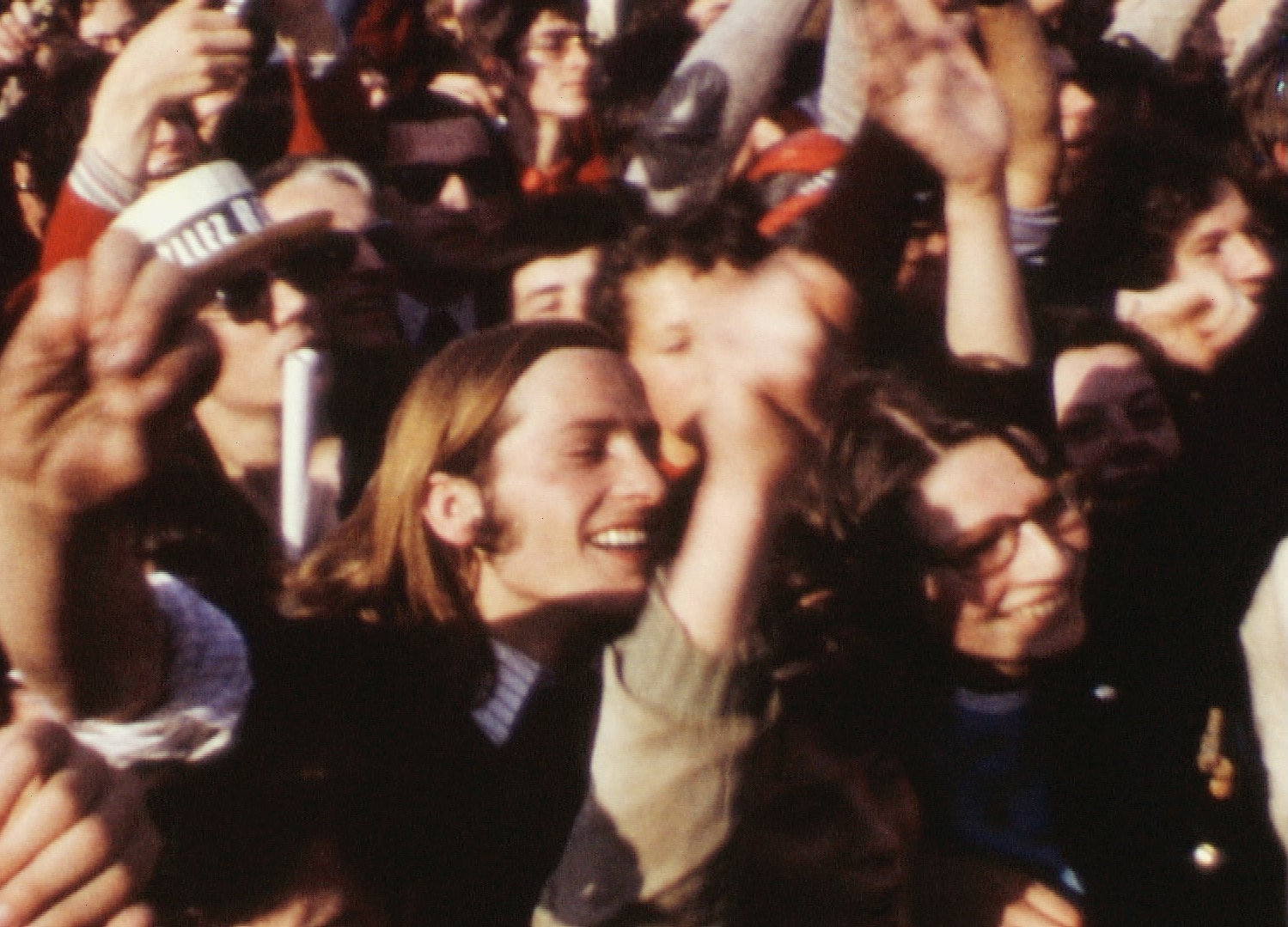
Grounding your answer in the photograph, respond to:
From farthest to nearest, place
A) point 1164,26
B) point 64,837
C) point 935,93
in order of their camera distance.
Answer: point 1164,26
point 935,93
point 64,837

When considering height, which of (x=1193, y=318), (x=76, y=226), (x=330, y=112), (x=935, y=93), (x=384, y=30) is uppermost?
(x=935, y=93)

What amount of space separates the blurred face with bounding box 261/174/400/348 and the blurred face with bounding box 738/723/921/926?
1.07 m

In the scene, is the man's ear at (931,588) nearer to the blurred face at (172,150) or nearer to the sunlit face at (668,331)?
the sunlit face at (668,331)

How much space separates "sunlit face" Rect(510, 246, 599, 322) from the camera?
2629 mm

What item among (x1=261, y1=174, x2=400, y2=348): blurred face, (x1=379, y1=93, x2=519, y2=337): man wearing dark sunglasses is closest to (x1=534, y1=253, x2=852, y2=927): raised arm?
(x1=261, y1=174, x2=400, y2=348): blurred face

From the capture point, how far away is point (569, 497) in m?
2.00

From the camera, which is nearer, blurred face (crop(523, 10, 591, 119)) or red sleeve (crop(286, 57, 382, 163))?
red sleeve (crop(286, 57, 382, 163))

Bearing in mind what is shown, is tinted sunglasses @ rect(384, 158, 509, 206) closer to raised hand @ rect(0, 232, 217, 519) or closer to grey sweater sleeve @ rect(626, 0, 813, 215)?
grey sweater sleeve @ rect(626, 0, 813, 215)

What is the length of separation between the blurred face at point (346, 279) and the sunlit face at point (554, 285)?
0.20 metres

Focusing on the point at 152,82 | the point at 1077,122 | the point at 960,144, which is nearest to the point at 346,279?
the point at 152,82

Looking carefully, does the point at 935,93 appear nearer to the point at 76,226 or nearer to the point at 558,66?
the point at 76,226

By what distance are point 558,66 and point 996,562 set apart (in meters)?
1.93

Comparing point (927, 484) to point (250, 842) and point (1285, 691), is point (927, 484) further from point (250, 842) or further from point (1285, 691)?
point (250, 842)

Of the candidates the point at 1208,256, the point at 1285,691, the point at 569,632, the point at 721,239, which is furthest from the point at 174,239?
the point at 1208,256
